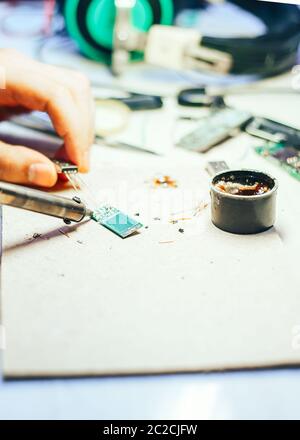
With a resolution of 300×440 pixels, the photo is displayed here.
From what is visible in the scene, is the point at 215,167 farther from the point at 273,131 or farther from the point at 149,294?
the point at 149,294

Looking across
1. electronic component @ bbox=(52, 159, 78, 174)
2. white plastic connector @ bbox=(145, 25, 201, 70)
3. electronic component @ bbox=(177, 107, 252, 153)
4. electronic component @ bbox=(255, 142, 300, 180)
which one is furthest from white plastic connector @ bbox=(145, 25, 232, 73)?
electronic component @ bbox=(52, 159, 78, 174)

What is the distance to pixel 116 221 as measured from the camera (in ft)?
2.22

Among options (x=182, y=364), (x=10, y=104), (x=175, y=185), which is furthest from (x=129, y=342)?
(x=10, y=104)

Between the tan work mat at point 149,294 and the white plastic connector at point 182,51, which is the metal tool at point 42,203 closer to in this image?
the tan work mat at point 149,294

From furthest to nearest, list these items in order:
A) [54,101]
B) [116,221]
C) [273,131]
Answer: [273,131]
[54,101]
[116,221]

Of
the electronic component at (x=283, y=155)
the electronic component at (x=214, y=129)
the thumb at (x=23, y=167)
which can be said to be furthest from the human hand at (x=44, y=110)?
the electronic component at (x=283, y=155)

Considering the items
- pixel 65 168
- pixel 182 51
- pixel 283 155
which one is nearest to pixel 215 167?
pixel 283 155

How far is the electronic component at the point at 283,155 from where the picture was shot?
80 cm

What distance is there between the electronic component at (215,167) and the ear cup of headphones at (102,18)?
Answer: 0.47m

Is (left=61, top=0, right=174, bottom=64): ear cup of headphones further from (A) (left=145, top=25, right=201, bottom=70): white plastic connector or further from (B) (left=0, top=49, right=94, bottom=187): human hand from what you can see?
(B) (left=0, top=49, right=94, bottom=187): human hand

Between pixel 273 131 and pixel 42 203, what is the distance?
17.8 inches

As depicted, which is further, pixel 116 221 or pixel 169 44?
pixel 169 44

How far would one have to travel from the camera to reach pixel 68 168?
760 millimetres
